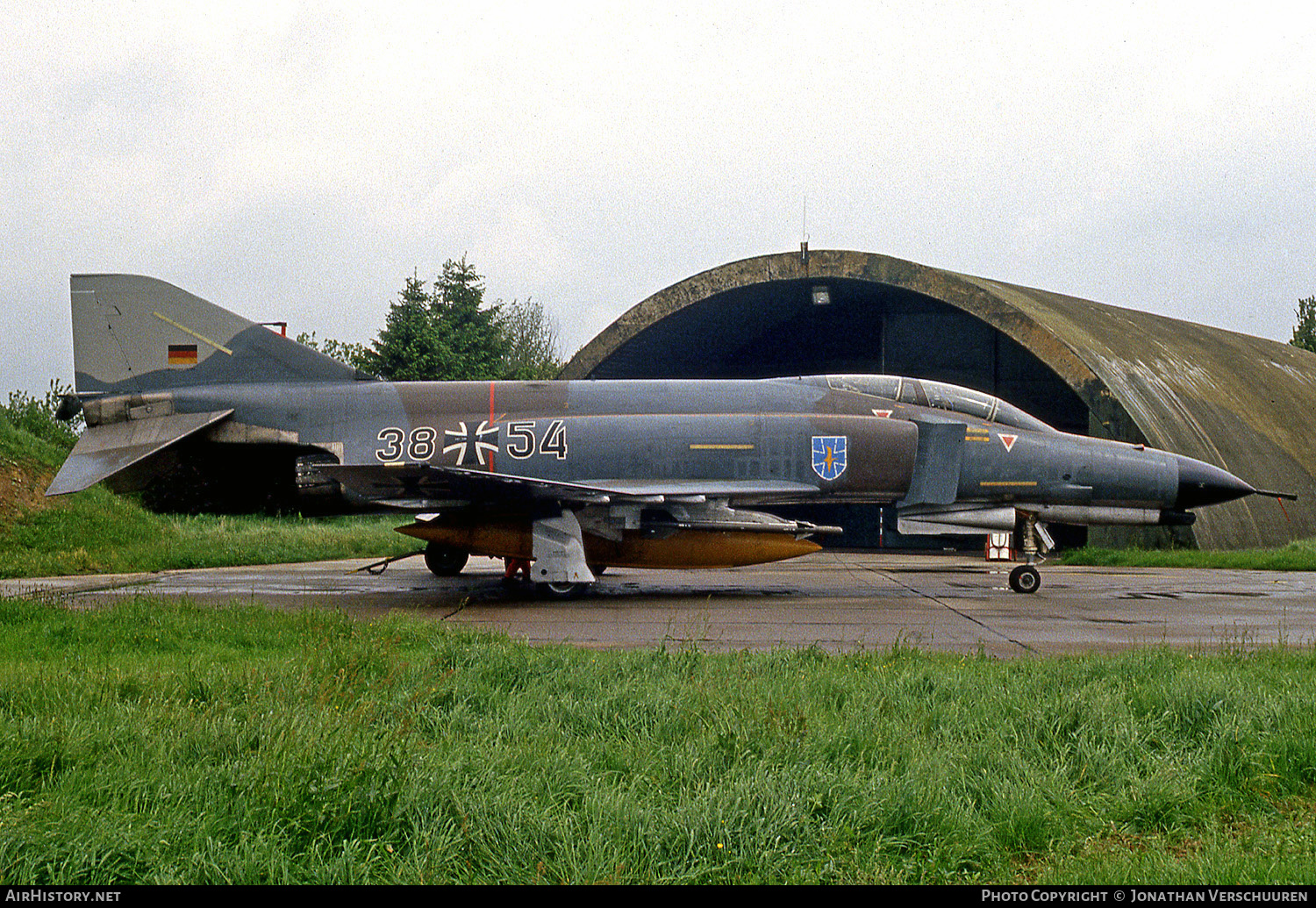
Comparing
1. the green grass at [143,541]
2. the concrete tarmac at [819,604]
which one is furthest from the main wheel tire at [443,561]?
the green grass at [143,541]

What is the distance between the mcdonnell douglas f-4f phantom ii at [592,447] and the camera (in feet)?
42.5

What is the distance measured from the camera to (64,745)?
426 centimetres

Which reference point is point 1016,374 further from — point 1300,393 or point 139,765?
point 139,765

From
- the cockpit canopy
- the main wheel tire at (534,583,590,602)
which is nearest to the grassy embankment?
the main wheel tire at (534,583,590,602)

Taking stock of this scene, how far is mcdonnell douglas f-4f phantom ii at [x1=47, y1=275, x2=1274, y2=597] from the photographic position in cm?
1297

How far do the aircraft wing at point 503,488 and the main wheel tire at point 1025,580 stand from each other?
3.23 m

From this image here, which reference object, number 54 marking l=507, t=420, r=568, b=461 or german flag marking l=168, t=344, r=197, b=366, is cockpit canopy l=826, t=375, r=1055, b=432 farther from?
german flag marking l=168, t=344, r=197, b=366

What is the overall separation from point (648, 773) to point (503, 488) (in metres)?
8.16

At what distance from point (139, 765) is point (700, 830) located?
98.3 inches

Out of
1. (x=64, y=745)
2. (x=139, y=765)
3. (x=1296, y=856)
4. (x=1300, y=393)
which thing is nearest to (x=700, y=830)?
(x=1296, y=856)

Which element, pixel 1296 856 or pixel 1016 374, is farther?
pixel 1016 374

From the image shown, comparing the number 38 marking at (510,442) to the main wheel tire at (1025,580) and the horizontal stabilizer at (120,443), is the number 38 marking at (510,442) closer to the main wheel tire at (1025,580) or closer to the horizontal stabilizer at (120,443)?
the horizontal stabilizer at (120,443)

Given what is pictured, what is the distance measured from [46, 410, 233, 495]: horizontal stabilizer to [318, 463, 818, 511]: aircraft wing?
2.85 metres
